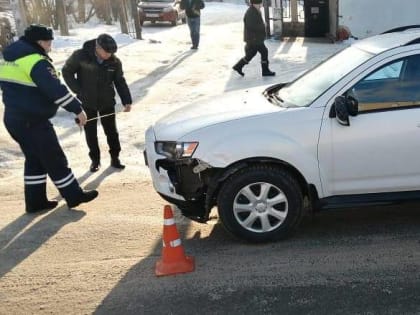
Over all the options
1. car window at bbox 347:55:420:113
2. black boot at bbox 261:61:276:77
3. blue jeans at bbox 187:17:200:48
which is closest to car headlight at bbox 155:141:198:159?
car window at bbox 347:55:420:113

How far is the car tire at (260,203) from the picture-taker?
414 centimetres

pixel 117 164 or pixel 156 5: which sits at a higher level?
pixel 156 5

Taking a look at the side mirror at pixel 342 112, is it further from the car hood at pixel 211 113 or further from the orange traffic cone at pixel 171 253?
the orange traffic cone at pixel 171 253

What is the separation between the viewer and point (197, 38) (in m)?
15.8

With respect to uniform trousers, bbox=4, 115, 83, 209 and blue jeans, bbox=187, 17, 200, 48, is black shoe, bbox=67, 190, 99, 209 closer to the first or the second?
uniform trousers, bbox=4, 115, 83, 209

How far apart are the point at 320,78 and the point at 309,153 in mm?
899

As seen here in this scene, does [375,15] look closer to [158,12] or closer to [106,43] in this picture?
[158,12]

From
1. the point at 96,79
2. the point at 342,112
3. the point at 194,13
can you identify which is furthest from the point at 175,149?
the point at 194,13

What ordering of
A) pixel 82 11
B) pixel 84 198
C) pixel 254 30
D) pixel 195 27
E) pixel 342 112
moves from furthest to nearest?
pixel 82 11 < pixel 195 27 < pixel 254 30 < pixel 84 198 < pixel 342 112

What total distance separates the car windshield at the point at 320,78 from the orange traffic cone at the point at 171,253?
1389mm

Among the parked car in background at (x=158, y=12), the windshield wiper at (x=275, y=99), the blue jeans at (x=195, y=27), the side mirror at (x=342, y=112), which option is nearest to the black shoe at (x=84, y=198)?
the windshield wiper at (x=275, y=99)

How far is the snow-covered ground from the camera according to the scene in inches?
291

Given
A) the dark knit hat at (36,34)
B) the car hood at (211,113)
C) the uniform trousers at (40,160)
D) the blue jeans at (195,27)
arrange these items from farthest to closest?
the blue jeans at (195,27) → the uniform trousers at (40,160) → the dark knit hat at (36,34) → the car hood at (211,113)

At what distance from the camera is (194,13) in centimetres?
1536
